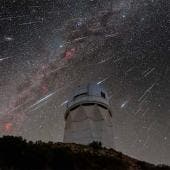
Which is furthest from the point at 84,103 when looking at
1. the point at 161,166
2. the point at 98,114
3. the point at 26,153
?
the point at 26,153

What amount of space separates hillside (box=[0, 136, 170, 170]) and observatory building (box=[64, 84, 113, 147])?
1239 cm

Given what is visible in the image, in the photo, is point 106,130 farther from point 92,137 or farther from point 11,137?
point 11,137

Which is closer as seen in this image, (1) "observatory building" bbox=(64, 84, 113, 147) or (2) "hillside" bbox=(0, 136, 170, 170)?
(2) "hillside" bbox=(0, 136, 170, 170)

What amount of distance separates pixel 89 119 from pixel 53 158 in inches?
655

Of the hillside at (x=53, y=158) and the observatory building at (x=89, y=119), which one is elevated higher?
the observatory building at (x=89, y=119)

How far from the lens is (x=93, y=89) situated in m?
40.3

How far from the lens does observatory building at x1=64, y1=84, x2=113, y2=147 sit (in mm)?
35844

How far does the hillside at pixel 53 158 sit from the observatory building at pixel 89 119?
1239cm

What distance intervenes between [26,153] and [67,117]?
62.8ft

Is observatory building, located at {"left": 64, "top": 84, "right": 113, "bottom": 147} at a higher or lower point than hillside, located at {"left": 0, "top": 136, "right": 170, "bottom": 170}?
higher

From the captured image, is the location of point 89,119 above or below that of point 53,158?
above

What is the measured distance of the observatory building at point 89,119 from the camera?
35.8 m

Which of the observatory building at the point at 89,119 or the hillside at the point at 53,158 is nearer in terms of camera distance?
the hillside at the point at 53,158

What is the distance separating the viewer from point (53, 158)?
20172mm
